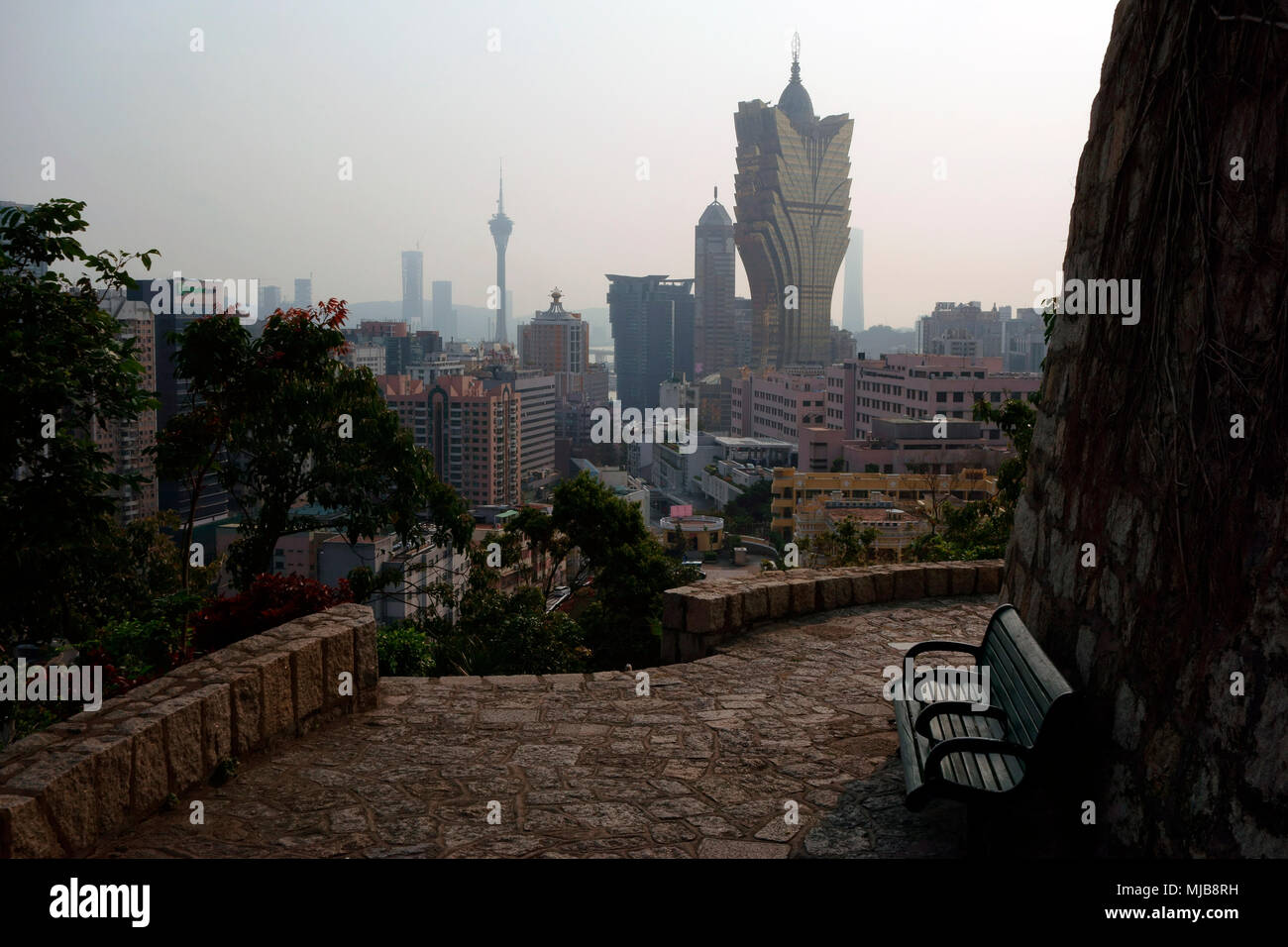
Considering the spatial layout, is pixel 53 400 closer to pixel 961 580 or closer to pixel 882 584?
pixel 882 584

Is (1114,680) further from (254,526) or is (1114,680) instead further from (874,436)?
(874,436)

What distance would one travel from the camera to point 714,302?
159 m

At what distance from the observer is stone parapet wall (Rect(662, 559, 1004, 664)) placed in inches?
256

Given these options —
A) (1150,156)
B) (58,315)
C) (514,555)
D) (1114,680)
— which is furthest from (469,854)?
(514,555)

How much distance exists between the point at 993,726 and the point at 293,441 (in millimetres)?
6571

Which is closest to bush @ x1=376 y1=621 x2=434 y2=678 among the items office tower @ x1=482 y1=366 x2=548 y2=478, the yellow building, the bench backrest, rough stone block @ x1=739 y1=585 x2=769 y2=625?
rough stone block @ x1=739 y1=585 x2=769 y2=625

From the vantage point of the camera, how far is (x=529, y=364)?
120 m

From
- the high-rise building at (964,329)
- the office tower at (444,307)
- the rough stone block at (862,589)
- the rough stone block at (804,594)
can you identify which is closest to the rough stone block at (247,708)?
the rough stone block at (804,594)

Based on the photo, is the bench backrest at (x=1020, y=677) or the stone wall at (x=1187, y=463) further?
the bench backrest at (x=1020, y=677)

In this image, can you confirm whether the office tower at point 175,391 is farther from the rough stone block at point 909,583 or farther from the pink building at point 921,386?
the pink building at point 921,386

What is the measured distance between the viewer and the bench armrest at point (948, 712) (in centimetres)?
359

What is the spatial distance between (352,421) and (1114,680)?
22.7 ft

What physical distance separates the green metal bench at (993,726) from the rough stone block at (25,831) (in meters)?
2.76

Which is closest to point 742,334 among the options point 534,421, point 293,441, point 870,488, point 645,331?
point 645,331
